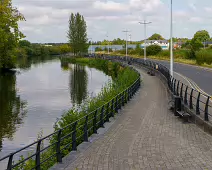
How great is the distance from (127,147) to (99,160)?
1.84m

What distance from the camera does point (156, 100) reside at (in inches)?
983

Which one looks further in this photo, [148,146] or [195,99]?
[195,99]

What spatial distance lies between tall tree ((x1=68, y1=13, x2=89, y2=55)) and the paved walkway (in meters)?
116

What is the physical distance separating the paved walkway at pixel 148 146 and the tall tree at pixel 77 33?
116m

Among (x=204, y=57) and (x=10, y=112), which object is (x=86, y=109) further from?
(x=204, y=57)

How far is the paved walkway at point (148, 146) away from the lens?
1026cm

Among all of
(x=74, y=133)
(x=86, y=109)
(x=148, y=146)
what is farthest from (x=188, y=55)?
(x=74, y=133)

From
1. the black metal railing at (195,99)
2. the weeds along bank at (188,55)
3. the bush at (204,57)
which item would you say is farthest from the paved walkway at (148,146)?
the weeds along bank at (188,55)

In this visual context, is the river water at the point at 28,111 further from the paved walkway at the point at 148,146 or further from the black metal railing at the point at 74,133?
the paved walkway at the point at 148,146

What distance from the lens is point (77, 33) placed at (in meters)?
133

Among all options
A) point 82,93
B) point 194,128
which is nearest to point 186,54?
point 82,93

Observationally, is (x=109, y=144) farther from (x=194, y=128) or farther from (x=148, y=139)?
(x=194, y=128)

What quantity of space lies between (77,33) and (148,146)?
403 ft

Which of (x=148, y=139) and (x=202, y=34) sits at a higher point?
(x=202, y=34)
